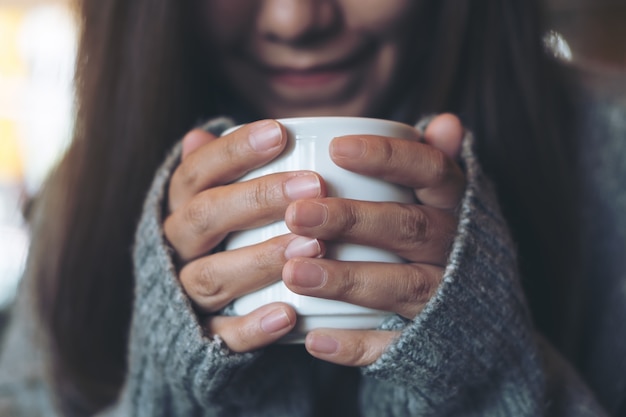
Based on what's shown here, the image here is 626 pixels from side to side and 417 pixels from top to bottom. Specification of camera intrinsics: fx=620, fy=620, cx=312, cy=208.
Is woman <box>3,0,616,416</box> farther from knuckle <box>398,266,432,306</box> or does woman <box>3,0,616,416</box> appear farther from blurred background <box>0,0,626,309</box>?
blurred background <box>0,0,626,309</box>

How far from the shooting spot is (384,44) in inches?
30.2

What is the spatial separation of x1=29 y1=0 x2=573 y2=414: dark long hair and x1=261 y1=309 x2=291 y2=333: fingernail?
0.39 meters

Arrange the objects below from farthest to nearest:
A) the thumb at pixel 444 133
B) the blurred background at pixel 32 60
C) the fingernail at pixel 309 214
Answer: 1. the blurred background at pixel 32 60
2. the thumb at pixel 444 133
3. the fingernail at pixel 309 214

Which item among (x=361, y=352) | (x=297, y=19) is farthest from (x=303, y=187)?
(x=297, y=19)

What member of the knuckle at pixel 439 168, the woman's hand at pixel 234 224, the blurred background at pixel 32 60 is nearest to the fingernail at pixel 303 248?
the woman's hand at pixel 234 224

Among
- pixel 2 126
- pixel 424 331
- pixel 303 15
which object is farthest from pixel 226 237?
pixel 2 126

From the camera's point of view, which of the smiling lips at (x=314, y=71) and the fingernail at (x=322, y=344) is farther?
the smiling lips at (x=314, y=71)

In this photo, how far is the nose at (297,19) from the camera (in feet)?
2.25

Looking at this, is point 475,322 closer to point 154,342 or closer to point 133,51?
point 154,342

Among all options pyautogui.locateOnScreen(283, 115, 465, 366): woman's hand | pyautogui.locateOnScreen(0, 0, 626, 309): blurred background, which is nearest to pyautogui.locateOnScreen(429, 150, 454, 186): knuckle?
pyautogui.locateOnScreen(283, 115, 465, 366): woman's hand

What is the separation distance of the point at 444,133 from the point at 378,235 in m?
0.14

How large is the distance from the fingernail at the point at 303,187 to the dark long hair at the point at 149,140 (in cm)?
38

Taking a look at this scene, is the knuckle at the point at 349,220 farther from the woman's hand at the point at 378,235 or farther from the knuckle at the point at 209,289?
the knuckle at the point at 209,289

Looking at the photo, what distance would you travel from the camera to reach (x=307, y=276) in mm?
383
